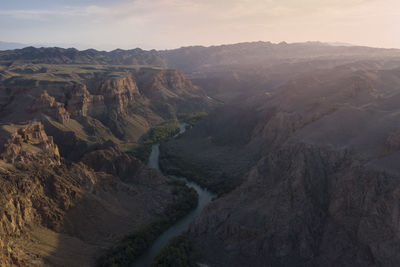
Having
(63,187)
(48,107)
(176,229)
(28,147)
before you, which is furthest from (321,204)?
(48,107)

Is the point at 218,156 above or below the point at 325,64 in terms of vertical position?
below

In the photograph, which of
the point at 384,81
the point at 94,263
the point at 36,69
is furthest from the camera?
the point at 36,69

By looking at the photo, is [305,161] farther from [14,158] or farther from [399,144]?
[14,158]

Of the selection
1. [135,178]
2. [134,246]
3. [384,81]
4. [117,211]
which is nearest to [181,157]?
[135,178]

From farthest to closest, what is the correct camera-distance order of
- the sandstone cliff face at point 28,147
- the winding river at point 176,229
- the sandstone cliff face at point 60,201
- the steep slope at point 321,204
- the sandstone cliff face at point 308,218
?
the sandstone cliff face at point 28,147
the winding river at point 176,229
the sandstone cliff face at point 60,201
the steep slope at point 321,204
the sandstone cliff face at point 308,218

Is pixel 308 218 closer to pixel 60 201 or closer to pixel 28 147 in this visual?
pixel 60 201

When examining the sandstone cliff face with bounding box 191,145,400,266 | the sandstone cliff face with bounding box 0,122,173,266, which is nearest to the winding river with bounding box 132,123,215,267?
the sandstone cliff face with bounding box 0,122,173,266

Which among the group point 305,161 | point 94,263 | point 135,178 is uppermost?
point 305,161

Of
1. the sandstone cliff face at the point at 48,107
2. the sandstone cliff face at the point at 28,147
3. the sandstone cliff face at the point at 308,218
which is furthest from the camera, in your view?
the sandstone cliff face at the point at 48,107

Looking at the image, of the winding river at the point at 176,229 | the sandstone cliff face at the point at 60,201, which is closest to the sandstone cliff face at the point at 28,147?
the sandstone cliff face at the point at 60,201

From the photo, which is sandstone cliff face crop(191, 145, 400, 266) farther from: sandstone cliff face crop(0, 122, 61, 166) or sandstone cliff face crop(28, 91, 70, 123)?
sandstone cliff face crop(28, 91, 70, 123)

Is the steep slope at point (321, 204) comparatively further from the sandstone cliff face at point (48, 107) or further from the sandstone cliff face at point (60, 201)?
the sandstone cliff face at point (48, 107)
